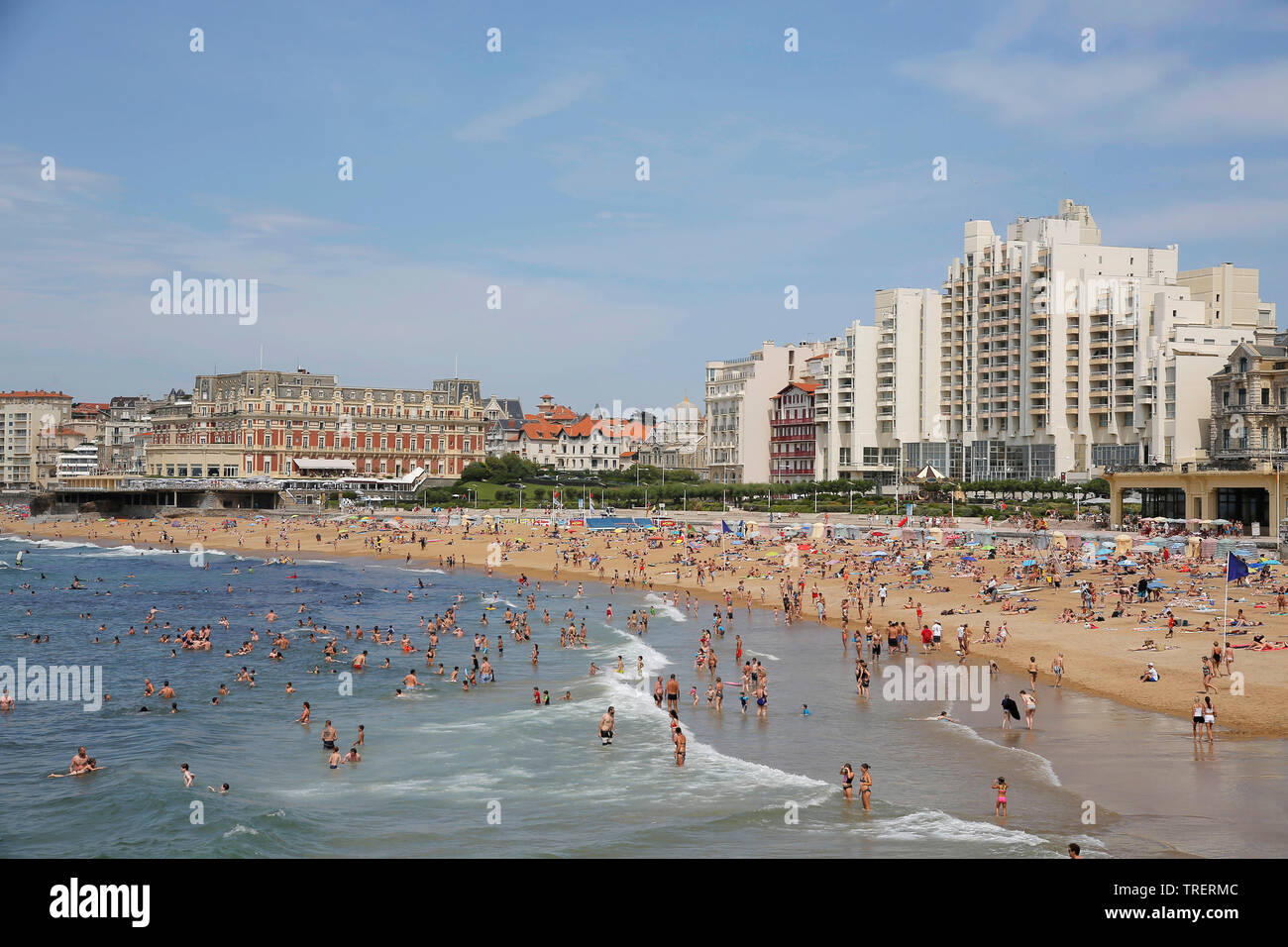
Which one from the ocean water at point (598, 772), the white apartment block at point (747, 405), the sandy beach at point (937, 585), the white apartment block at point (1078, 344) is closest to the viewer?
the ocean water at point (598, 772)

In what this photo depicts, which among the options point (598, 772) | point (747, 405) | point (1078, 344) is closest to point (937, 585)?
point (598, 772)

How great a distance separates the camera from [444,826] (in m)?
19.5

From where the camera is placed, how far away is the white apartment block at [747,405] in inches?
5133

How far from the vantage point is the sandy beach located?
3020 centimetres

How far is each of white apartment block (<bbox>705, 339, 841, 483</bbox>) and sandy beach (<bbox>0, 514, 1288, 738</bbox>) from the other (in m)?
40.6

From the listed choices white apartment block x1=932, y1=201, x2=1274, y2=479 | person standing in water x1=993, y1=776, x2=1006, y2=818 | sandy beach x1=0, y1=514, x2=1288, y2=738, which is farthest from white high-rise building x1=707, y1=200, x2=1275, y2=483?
person standing in water x1=993, y1=776, x2=1006, y2=818

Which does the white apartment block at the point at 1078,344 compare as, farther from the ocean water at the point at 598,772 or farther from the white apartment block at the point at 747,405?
the ocean water at the point at 598,772

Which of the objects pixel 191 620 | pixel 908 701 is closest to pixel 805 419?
pixel 191 620

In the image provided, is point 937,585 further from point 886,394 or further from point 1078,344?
point 886,394

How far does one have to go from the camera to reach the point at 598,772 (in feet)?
76.6

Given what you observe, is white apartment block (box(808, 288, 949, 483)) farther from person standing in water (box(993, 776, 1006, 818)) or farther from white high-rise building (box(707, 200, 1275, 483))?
person standing in water (box(993, 776, 1006, 818))

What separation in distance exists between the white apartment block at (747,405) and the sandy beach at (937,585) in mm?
40650

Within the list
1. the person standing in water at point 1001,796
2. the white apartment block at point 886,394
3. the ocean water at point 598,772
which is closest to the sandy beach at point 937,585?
the ocean water at point 598,772
